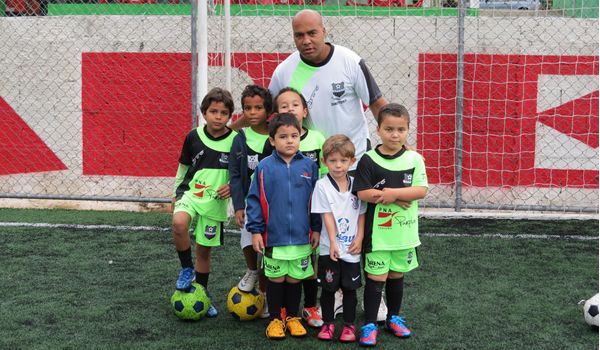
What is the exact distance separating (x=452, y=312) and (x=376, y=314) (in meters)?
0.69

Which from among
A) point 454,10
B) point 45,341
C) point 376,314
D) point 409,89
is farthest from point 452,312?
point 454,10

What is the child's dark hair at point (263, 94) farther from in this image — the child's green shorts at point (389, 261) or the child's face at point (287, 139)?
the child's green shorts at point (389, 261)

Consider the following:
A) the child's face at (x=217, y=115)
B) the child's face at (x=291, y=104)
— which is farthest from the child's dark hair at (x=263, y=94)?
the child's face at (x=217, y=115)

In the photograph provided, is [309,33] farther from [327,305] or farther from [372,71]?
[372,71]

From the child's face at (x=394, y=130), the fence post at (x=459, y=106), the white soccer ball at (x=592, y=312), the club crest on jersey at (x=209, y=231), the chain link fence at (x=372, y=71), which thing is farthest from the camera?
the chain link fence at (x=372, y=71)

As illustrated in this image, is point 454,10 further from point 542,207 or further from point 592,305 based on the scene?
point 592,305

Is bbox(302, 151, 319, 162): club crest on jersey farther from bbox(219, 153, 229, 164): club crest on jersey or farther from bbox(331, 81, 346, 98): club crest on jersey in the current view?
bbox(219, 153, 229, 164): club crest on jersey

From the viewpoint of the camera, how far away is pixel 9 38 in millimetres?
8672

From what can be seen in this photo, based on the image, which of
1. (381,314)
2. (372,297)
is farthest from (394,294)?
(381,314)

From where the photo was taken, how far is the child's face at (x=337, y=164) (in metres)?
4.17

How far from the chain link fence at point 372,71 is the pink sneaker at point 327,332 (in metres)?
3.81

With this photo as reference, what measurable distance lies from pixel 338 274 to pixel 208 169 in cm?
101

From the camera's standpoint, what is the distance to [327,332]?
430 cm

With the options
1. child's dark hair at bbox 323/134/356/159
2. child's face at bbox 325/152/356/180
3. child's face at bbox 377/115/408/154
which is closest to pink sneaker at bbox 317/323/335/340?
child's face at bbox 325/152/356/180
